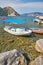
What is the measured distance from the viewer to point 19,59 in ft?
28.7

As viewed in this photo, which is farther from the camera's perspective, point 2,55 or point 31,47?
point 31,47

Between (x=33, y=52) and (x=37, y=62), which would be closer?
(x=37, y=62)

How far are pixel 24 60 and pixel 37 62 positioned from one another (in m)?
0.74

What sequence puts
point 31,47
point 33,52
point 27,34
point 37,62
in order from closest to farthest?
point 37,62 < point 33,52 < point 31,47 < point 27,34

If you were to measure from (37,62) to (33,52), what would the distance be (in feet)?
22.5

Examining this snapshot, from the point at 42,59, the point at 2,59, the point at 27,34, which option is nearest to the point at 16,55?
the point at 2,59

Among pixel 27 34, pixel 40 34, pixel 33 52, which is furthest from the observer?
pixel 40 34

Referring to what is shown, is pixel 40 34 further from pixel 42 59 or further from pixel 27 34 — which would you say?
pixel 42 59

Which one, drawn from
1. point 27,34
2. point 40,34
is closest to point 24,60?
point 27,34

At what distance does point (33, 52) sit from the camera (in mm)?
15156

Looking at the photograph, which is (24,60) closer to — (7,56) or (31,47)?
(7,56)

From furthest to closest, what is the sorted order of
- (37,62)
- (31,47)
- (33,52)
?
(31,47) < (33,52) < (37,62)

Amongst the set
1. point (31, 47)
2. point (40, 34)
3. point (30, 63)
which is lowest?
point (40, 34)

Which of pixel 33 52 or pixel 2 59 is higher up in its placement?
pixel 2 59
